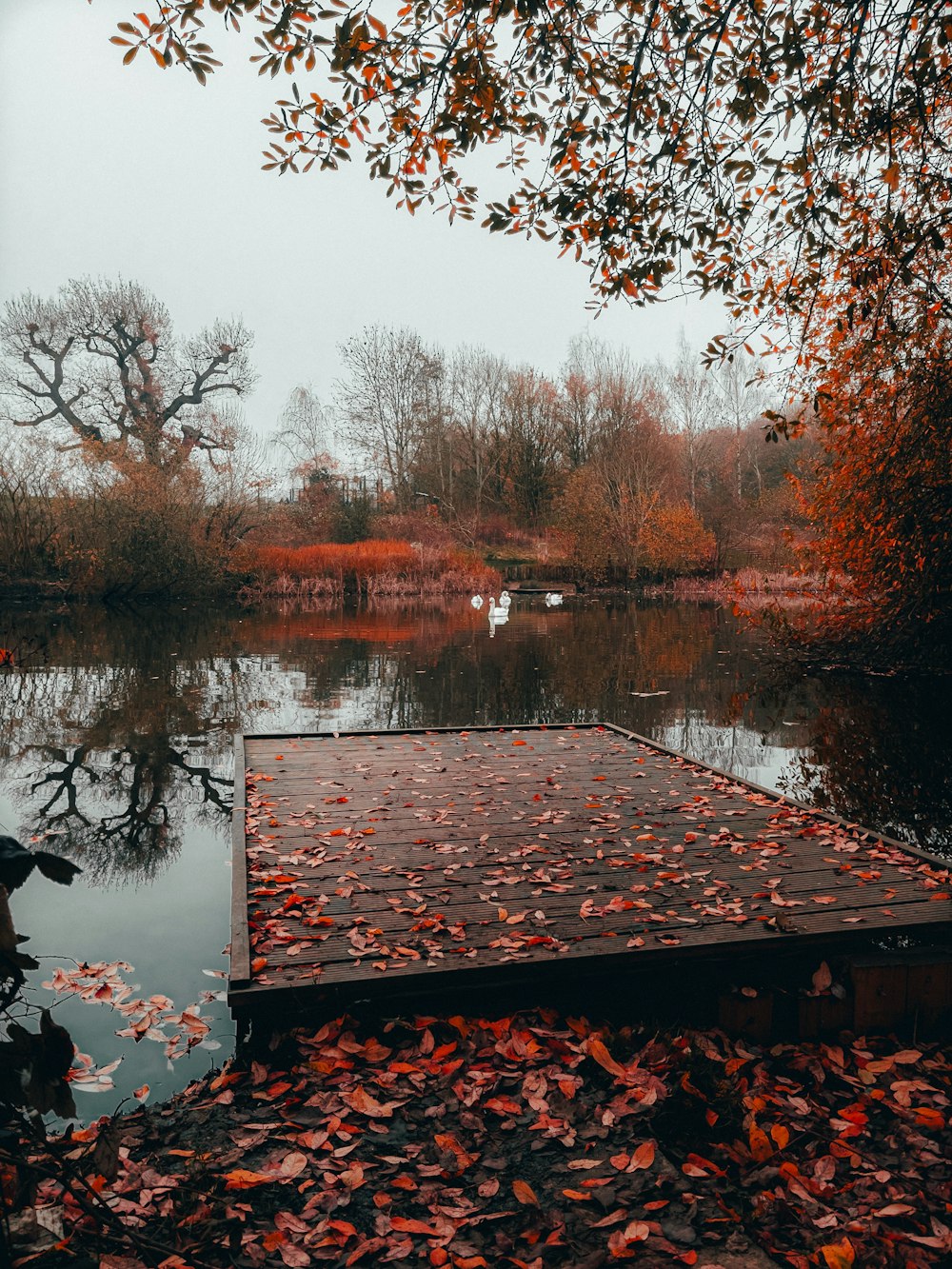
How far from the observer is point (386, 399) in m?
38.3

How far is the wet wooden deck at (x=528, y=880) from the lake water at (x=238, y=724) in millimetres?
565

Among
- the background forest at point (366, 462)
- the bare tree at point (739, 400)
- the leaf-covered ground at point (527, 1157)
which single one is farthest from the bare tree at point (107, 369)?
the leaf-covered ground at point (527, 1157)

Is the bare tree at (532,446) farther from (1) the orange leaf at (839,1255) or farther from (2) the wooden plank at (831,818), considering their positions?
(1) the orange leaf at (839,1255)

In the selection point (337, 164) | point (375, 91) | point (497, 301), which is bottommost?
point (337, 164)

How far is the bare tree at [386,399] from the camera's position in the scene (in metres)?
38.1

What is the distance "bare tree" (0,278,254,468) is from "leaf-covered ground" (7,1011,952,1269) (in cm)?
2863

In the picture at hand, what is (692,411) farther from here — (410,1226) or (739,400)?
(410,1226)

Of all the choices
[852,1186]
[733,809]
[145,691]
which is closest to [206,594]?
[145,691]

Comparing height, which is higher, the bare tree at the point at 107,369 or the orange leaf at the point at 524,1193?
the bare tree at the point at 107,369

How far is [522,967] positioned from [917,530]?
7981 millimetres

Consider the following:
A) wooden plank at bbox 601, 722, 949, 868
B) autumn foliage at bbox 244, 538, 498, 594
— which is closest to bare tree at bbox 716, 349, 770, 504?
autumn foliage at bbox 244, 538, 498, 594

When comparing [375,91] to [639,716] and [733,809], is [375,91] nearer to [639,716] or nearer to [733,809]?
Result: [733,809]

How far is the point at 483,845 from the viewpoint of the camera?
185 inches

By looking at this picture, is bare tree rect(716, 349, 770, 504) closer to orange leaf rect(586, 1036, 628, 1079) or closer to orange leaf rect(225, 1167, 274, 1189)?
orange leaf rect(586, 1036, 628, 1079)
